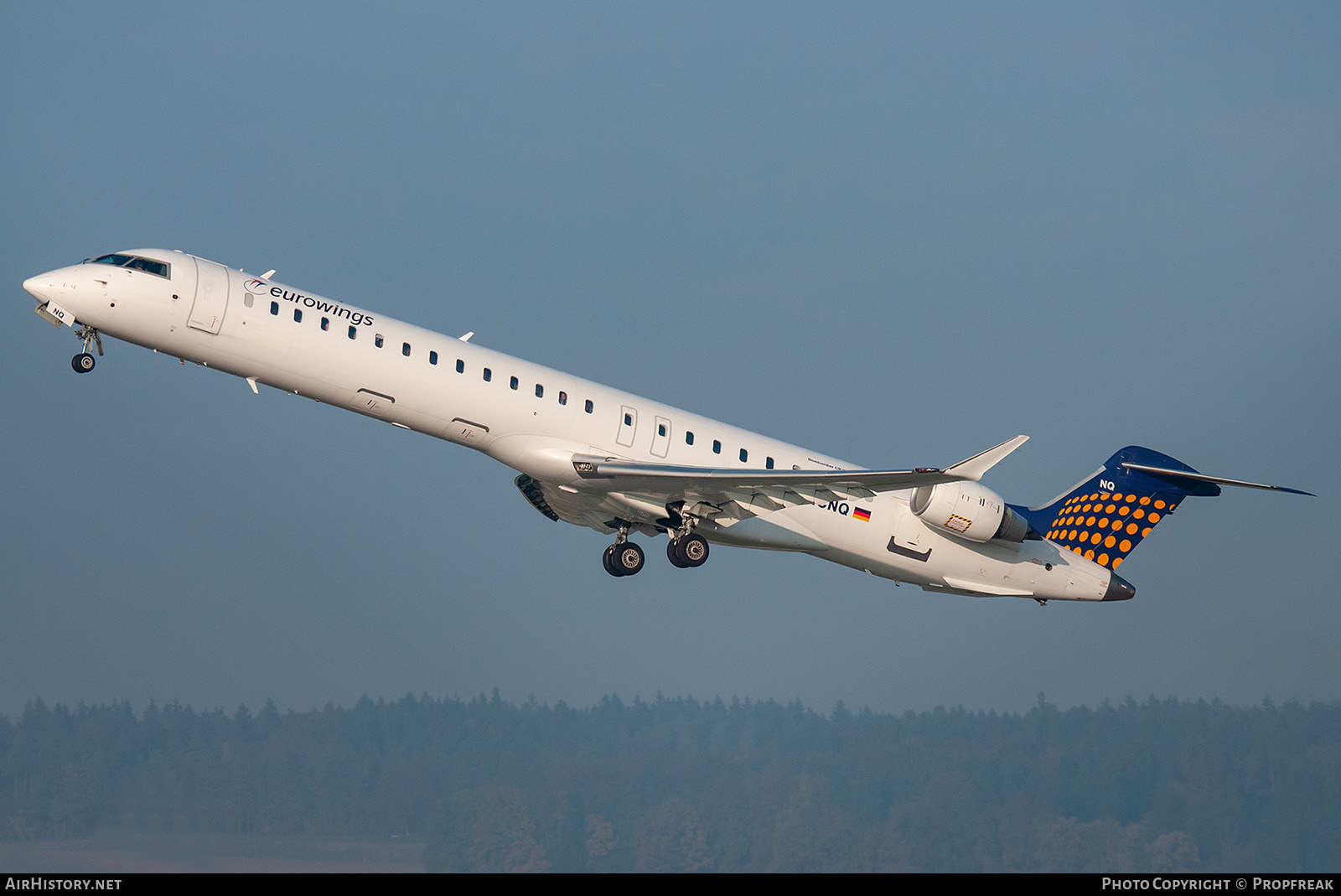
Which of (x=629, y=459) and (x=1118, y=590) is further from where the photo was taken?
(x=1118, y=590)

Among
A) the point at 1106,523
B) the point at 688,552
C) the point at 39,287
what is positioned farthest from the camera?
the point at 1106,523

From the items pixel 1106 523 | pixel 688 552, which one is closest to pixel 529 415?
pixel 688 552

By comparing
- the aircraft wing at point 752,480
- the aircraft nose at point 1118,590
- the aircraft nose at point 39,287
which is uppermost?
the aircraft nose at point 39,287

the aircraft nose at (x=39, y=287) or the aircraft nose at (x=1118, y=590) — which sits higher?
the aircraft nose at (x=39, y=287)

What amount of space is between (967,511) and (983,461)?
3991mm

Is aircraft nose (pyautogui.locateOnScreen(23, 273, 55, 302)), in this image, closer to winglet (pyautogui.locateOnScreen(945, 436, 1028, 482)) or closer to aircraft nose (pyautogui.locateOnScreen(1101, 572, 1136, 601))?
winglet (pyautogui.locateOnScreen(945, 436, 1028, 482))

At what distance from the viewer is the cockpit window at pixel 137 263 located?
23.0 metres

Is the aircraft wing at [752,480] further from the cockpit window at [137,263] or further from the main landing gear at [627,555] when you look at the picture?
the cockpit window at [137,263]

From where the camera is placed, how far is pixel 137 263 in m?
23.0

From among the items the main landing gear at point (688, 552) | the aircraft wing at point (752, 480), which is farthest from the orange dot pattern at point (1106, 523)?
the main landing gear at point (688, 552)

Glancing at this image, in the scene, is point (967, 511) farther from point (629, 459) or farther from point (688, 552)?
point (629, 459)

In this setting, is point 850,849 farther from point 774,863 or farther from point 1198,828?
point 1198,828

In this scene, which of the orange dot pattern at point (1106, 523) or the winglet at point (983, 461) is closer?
the winglet at point (983, 461)
